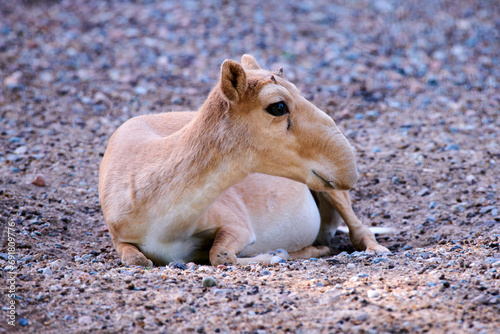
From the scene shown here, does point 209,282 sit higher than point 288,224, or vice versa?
point 209,282

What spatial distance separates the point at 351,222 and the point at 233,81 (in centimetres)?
309

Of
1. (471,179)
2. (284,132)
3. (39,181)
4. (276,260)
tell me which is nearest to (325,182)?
(284,132)

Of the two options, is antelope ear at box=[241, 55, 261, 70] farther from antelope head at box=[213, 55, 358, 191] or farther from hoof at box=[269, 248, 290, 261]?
hoof at box=[269, 248, 290, 261]

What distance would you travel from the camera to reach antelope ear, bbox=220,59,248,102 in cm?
530

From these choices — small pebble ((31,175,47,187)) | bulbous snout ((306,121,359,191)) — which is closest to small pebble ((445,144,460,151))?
bulbous snout ((306,121,359,191))

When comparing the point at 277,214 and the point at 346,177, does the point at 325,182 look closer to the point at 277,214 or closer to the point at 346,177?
the point at 346,177

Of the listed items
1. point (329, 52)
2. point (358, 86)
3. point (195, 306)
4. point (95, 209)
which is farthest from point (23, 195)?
point (329, 52)

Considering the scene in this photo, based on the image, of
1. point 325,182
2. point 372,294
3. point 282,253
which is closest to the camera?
point 372,294

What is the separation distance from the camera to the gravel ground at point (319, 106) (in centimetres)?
466

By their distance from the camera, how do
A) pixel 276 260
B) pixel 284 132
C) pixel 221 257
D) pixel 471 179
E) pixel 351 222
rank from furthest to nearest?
1. pixel 471 179
2. pixel 351 222
3. pixel 276 260
4. pixel 221 257
5. pixel 284 132

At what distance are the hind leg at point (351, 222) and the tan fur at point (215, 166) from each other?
143 centimetres

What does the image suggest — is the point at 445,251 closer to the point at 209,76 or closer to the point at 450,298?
the point at 450,298

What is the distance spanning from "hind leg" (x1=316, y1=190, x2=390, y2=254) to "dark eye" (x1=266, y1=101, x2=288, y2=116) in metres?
2.48

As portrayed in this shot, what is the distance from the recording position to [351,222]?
7.72 meters
